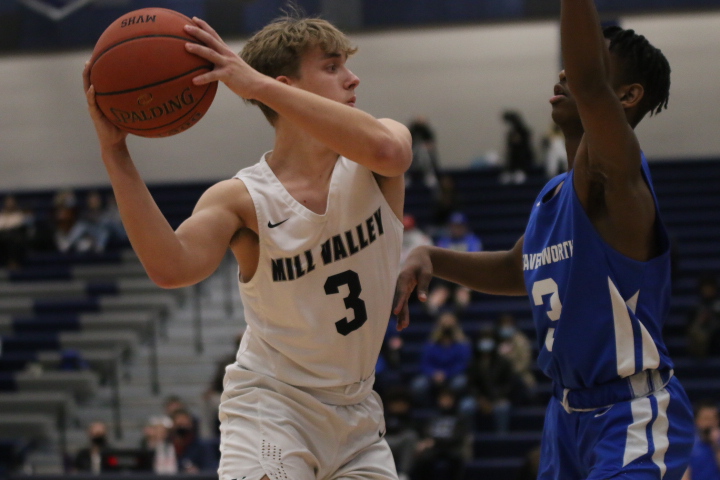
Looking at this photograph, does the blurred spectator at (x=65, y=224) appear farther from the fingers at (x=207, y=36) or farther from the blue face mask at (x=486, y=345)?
the fingers at (x=207, y=36)

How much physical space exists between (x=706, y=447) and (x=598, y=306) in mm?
5866

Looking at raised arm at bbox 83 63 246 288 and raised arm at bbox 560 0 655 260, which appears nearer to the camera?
raised arm at bbox 560 0 655 260

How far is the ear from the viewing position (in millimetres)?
3029

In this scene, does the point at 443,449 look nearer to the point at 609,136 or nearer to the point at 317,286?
the point at 317,286

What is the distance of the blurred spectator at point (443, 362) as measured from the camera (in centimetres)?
1099

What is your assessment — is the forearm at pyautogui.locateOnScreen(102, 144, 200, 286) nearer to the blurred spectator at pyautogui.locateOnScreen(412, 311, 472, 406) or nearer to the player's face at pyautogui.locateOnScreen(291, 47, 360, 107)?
the player's face at pyautogui.locateOnScreen(291, 47, 360, 107)

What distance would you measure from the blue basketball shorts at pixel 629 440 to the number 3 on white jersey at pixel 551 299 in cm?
23

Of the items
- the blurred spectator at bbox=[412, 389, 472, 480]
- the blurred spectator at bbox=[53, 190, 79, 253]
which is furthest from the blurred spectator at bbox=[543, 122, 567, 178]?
the blurred spectator at bbox=[53, 190, 79, 253]

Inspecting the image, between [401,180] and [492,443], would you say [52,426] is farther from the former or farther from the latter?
[401,180]

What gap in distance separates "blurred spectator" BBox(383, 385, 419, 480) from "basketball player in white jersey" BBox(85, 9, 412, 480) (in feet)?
19.1

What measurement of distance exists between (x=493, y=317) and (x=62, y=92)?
1066 cm

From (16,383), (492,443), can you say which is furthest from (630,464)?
(16,383)

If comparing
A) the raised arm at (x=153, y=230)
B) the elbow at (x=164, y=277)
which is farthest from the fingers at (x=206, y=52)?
the elbow at (x=164, y=277)

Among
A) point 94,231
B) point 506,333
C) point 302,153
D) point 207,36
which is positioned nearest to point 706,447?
point 506,333
